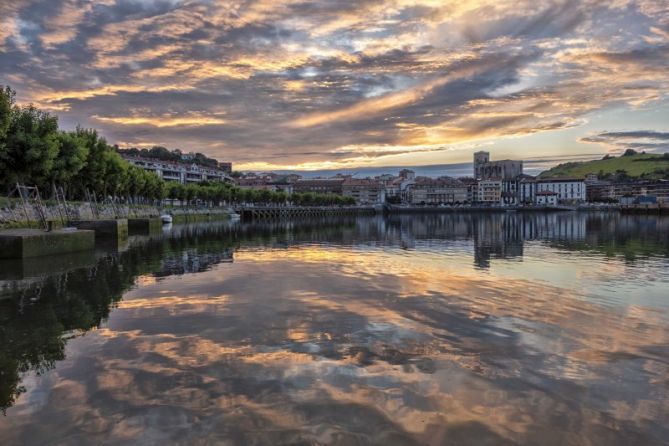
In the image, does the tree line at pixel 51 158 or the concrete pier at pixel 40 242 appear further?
the tree line at pixel 51 158

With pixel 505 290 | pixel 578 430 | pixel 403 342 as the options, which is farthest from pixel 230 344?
pixel 505 290

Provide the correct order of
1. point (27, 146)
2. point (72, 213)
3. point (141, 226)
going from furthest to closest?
point (141, 226)
point (72, 213)
point (27, 146)

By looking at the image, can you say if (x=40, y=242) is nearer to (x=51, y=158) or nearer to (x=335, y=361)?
(x=51, y=158)

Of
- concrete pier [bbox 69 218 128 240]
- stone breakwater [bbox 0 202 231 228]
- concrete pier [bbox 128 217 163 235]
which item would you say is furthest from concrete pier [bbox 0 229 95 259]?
concrete pier [bbox 128 217 163 235]

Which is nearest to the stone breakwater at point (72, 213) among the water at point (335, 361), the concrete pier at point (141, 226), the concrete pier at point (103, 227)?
the concrete pier at point (103, 227)

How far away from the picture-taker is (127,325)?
13047mm

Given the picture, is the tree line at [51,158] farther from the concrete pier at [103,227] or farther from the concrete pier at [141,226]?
the concrete pier at [141,226]

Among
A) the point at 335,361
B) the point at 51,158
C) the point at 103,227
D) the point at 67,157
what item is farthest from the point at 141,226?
the point at 335,361

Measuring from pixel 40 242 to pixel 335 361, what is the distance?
2368 centimetres

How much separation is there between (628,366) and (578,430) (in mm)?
3417

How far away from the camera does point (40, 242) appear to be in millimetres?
28016

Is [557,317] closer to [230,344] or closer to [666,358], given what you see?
[666,358]

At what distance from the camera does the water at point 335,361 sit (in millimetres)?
7215

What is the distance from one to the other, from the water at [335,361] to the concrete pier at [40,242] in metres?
7.26
